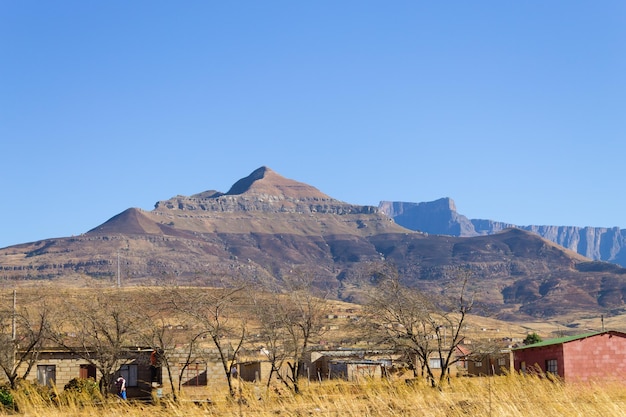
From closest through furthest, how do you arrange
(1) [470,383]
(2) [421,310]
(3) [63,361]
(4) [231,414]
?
(4) [231,414] → (1) [470,383] → (2) [421,310] → (3) [63,361]

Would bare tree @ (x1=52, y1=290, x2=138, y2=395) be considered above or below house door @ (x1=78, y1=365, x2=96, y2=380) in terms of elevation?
above

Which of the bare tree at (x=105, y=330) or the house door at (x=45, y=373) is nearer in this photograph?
the bare tree at (x=105, y=330)

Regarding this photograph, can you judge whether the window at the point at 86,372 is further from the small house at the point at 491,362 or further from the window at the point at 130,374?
the small house at the point at 491,362

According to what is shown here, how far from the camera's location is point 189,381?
190 ft

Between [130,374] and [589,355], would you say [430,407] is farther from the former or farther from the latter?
[130,374]

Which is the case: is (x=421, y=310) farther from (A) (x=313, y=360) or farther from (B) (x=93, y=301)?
(A) (x=313, y=360)

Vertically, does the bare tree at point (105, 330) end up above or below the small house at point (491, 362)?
above

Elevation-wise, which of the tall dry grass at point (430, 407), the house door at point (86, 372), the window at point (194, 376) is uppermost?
the tall dry grass at point (430, 407)

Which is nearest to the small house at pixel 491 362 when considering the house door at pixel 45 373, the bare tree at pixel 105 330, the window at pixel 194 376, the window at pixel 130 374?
the window at pixel 194 376

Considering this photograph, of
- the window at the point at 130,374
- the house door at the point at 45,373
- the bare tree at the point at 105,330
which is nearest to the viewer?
the bare tree at the point at 105,330

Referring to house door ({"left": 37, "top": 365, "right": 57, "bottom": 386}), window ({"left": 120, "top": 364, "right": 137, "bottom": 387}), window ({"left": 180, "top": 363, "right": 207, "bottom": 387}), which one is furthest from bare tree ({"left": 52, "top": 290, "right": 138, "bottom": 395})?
window ({"left": 180, "top": 363, "right": 207, "bottom": 387})

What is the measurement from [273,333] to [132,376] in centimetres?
1680

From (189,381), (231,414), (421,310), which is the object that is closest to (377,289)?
(421,310)

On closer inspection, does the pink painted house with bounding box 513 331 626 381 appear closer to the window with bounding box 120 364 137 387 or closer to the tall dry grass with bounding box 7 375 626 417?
the tall dry grass with bounding box 7 375 626 417
